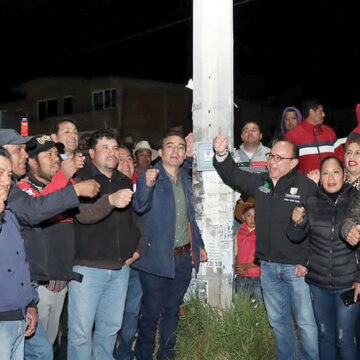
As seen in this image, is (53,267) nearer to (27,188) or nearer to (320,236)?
(27,188)

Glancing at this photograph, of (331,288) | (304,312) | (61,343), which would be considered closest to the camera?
(331,288)

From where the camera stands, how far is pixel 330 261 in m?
4.51

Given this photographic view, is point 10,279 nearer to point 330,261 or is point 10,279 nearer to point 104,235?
point 104,235

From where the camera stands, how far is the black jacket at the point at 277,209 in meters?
4.85

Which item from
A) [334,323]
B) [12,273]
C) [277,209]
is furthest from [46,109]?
[12,273]

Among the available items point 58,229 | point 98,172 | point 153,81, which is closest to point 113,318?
point 58,229

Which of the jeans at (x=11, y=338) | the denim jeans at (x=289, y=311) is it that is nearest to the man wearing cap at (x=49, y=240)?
the jeans at (x=11, y=338)

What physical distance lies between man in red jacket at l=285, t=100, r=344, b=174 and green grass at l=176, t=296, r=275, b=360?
6.73ft

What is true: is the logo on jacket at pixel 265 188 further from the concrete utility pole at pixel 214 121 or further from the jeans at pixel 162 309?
the jeans at pixel 162 309

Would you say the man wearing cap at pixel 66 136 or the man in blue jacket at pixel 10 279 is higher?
the man wearing cap at pixel 66 136

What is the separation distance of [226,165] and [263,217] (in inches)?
25.2

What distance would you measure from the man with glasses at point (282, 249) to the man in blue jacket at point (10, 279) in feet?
7.37

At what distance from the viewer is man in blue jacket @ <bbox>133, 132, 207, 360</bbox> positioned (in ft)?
16.7

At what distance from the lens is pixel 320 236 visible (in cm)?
459
